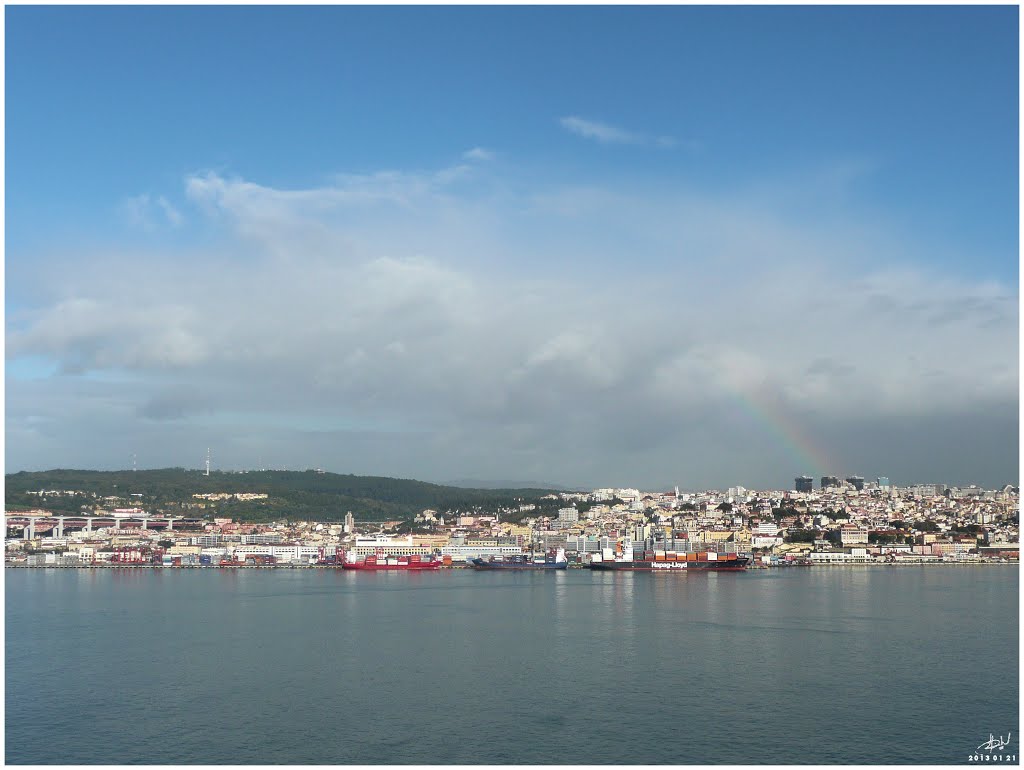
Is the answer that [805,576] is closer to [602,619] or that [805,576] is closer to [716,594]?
[716,594]

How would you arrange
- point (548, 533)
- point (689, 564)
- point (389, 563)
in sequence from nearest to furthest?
point (689, 564), point (389, 563), point (548, 533)

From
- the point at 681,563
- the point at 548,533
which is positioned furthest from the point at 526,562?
the point at 548,533

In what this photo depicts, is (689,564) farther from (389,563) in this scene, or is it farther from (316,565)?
(316,565)

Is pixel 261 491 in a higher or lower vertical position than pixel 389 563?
higher

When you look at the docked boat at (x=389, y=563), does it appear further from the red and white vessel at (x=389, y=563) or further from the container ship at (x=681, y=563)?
the container ship at (x=681, y=563)

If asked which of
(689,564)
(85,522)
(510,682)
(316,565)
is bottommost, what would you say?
(316,565)
